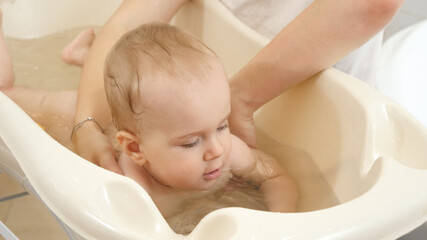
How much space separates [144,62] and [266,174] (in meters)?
0.34

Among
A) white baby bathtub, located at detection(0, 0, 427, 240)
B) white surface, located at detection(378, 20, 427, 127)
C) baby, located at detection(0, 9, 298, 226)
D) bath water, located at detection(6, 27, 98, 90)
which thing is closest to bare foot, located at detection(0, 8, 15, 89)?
bath water, located at detection(6, 27, 98, 90)

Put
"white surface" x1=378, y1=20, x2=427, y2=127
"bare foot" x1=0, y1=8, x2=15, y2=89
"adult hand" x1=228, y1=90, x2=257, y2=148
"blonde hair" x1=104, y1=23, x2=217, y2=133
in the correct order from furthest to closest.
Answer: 1. "white surface" x1=378, y1=20, x2=427, y2=127
2. "bare foot" x1=0, y1=8, x2=15, y2=89
3. "adult hand" x1=228, y1=90, x2=257, y2=148
4. "blonde hair" x1=104, y1=23, x2=217, y2=133

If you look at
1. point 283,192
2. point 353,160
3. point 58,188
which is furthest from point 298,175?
point 58,188

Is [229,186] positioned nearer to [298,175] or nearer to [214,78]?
[298,175]

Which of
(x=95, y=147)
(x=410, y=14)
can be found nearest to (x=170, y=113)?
(x=95, y=147)

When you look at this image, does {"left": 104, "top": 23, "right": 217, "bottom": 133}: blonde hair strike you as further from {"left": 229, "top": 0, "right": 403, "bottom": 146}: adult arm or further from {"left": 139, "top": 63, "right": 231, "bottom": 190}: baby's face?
{"left": 229, "top": 0, "right": 403, "bottom": 146}: adult arm

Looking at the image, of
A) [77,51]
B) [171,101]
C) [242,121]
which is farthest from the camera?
[77,51]

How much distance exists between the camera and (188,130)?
0.86 m

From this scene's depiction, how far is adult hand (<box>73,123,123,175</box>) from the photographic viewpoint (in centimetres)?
97

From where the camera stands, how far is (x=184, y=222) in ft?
3.08

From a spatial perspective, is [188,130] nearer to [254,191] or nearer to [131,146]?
[131,146]

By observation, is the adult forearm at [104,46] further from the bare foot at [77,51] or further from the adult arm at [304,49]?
the adult arm at [304,49]

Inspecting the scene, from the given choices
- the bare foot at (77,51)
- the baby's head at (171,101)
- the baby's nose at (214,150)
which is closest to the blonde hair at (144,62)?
the baby's head at (171,101)

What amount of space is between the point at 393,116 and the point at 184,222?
0.38m
